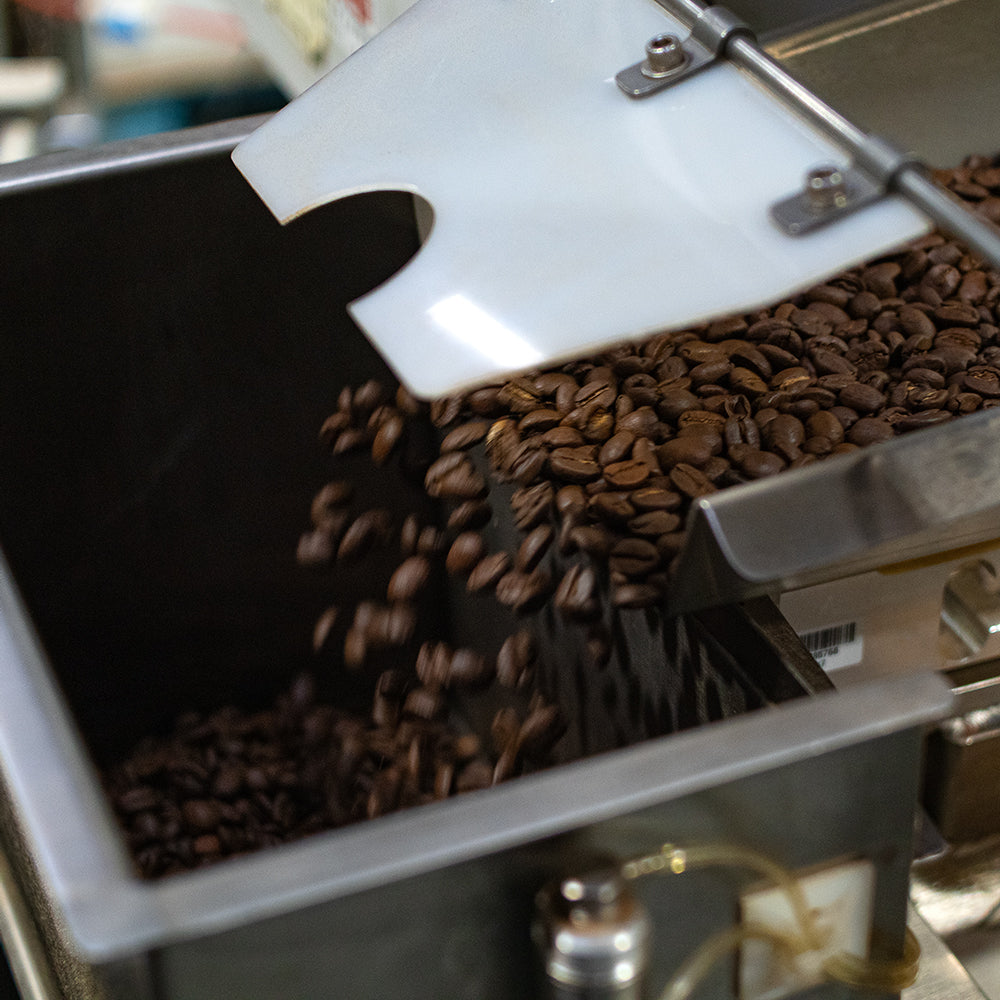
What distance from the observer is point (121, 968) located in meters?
0.59

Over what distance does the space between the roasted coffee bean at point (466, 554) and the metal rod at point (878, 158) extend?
1.45 feet

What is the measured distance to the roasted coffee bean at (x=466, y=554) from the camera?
1.13m

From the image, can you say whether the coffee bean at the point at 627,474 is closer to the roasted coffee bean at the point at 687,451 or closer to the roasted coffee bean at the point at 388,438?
the roasted coffee bean at the point at 687,451

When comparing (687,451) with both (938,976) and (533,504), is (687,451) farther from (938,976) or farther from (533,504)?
(938,976)

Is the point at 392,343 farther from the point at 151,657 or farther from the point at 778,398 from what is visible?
the point at 151,657

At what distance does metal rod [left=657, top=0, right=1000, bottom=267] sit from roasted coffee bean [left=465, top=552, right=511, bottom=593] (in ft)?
1.41

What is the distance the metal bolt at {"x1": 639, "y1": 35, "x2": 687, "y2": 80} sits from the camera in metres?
0.90

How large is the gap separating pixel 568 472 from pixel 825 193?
1.18ft

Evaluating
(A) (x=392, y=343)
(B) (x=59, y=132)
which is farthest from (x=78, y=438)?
(B) (x=59, y=132)

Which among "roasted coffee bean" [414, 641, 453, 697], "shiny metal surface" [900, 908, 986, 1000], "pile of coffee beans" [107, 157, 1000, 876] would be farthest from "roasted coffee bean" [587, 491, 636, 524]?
"shiny metal surface" [900, 908, 986, 1000]

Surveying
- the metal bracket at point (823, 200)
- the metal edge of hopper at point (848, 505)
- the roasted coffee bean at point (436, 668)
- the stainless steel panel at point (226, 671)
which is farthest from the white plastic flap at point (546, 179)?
the roasted coffee bean at point (436, 668)

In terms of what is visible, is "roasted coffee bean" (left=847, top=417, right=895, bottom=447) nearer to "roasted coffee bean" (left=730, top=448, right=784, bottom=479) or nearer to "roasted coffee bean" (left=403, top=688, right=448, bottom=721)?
"roasted coffee bean" (left=730, top=448, right=784, bottom=479)

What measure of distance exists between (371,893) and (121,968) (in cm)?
11

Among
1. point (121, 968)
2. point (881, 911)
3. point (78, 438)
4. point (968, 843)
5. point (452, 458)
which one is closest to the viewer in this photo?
point (121, 968)
